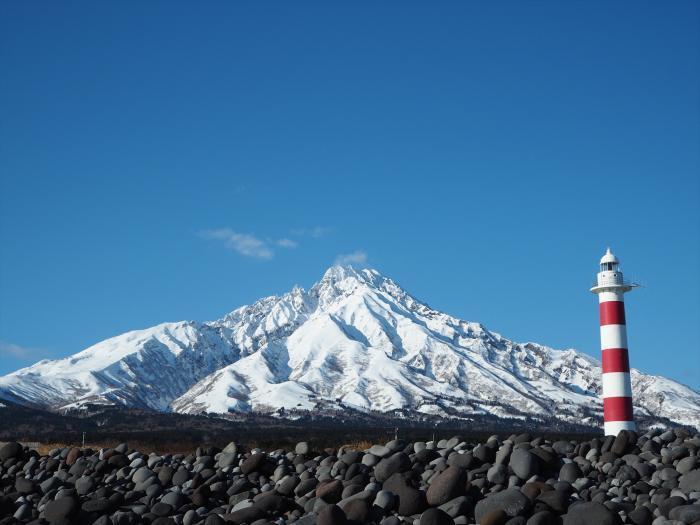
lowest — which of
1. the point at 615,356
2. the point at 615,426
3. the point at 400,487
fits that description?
the point at 400,487

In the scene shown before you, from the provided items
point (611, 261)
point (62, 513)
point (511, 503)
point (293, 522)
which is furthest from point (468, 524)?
point (611, 261)

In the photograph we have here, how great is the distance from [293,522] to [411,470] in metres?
3.30

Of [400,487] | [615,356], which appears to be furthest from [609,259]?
[400,487]

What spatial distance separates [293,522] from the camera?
16.1 meters

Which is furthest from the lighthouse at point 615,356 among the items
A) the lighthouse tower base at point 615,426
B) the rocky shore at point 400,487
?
the rocky shore at point 400,487

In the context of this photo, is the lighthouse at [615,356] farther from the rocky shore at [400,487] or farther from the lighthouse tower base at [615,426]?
the rocky shore at [400,487]

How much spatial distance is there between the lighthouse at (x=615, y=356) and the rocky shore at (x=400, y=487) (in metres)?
11.1

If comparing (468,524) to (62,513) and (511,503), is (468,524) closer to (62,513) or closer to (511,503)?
(511,503)

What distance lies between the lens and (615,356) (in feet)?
104

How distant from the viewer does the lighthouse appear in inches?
1235

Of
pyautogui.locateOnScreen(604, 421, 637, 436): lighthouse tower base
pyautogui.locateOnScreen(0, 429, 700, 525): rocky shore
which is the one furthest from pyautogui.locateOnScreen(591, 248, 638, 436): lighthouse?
pyautogui.locateOnScreen(0, 429, 700, 525): rocky shore

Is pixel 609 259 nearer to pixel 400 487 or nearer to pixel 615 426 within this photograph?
pixel 615 426

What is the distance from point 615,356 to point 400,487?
17534mm

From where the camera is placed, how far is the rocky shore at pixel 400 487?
15.0 m
